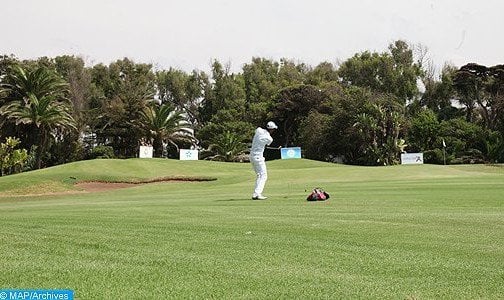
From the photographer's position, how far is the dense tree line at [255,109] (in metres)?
63.1

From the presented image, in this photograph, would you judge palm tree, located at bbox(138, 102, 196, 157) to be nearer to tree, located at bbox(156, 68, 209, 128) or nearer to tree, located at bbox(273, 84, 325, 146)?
tree, located at bbox(273, 84, 325, 146)

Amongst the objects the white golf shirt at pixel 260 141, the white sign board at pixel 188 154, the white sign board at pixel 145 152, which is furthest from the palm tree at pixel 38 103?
the white golf shirt at pixel 260 141

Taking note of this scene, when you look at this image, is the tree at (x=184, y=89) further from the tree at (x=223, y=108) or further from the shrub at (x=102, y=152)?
the shrub at (x=102, y=152)

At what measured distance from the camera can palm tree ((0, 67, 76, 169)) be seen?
196 feet

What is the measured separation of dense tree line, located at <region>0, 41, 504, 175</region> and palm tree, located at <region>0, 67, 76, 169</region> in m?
0.12

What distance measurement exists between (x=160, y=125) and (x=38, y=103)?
14.2 metres

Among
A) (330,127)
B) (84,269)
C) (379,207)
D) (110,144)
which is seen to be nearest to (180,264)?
(84,269)

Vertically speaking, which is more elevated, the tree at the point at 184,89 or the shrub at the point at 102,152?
the tree at the point at 184,89

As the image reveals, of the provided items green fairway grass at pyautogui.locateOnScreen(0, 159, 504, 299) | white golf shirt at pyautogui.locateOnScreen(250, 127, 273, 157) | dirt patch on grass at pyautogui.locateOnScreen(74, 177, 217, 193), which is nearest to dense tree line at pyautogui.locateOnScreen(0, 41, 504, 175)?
dirt patch on grass at pyautogui.locateOnScreen(74, 177, 217, 193)

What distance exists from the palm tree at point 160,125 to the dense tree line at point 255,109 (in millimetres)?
130

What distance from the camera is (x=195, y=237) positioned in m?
9.52

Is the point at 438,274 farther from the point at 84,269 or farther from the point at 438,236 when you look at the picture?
the point at 84,269

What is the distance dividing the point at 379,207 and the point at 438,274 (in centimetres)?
785

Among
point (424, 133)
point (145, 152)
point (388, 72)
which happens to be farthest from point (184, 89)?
point (424, 133)
